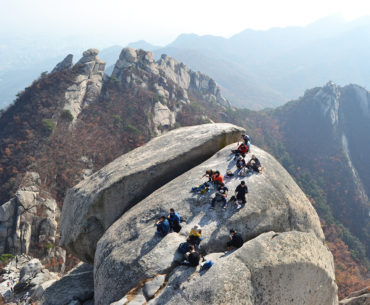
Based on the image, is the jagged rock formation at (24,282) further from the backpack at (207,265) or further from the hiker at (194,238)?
the backpack at (207,265)

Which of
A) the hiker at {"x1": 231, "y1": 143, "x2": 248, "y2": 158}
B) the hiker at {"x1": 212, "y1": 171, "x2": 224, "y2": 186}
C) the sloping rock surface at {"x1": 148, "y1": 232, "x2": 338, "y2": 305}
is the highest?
the hiker at {"x1": 231, "y1": 143, "x2": 248, "y2": 158}

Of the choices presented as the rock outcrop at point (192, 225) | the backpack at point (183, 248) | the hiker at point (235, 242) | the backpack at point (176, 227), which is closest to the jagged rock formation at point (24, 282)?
the rock outcrop at point (192, 225)

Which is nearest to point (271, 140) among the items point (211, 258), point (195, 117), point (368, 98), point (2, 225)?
point (195, 117)

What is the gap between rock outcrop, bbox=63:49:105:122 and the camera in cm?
6131

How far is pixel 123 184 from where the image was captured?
1633cm

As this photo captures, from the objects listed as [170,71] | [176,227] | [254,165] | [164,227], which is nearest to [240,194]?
[254,165]

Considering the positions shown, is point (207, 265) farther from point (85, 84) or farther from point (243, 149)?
point (85, 84)

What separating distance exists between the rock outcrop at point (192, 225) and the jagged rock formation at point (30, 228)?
1008 inches

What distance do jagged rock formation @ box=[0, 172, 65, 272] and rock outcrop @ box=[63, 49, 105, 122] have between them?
2696 centimetres

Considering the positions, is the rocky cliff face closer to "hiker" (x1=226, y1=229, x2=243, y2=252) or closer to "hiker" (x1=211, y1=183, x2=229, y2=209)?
"hiker" (x1=211, y1=183, x2=229, y2=209)

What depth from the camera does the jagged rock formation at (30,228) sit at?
110 ft

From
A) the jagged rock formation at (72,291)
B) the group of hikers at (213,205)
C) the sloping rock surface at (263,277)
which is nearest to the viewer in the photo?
the sloping rock surface at (263,277)

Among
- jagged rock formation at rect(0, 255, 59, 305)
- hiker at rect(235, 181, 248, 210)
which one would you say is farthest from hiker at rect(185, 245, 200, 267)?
jagged rock formation at rect(0, 255, 59, 305)

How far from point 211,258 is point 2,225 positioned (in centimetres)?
3462
